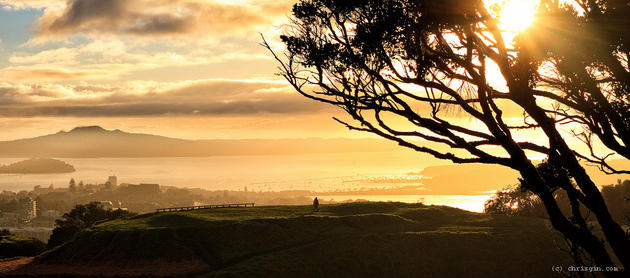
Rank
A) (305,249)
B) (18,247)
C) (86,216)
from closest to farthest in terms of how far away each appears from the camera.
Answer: (305,249) → (18,247) → (86,216)

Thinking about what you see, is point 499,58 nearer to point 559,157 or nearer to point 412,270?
point 559,157

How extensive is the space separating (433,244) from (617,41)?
120 feet

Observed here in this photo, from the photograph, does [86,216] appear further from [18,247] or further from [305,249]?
[305,249]

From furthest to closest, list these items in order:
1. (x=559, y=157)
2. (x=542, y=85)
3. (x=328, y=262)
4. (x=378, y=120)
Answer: (x=328, y=262) < (x=542, y=85) < (x=378, y=120) < (x=559, y=157)

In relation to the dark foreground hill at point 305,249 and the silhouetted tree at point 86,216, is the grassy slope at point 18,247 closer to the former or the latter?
the dark foreground hill at point 305,249

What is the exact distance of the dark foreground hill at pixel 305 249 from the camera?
134 feet

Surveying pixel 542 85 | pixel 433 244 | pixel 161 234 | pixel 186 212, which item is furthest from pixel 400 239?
pixel 542 85

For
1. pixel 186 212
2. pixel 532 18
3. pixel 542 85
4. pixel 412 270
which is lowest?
pixel 412 270

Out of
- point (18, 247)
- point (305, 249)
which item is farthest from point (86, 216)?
point (305, 249)

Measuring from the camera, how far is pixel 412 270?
41.5 m

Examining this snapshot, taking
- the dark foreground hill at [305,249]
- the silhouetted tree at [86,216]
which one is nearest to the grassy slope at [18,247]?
the dark foreground hill at [305,249]

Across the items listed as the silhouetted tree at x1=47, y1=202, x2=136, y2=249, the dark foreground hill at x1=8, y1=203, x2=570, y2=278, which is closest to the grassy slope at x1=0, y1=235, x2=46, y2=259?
the dark foreground hill at x1=8, y1=203, x2=570, y2=278

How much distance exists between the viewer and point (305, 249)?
43844 mm

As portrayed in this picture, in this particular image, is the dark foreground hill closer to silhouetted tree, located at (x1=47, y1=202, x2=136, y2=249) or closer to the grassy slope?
the grassy slope
